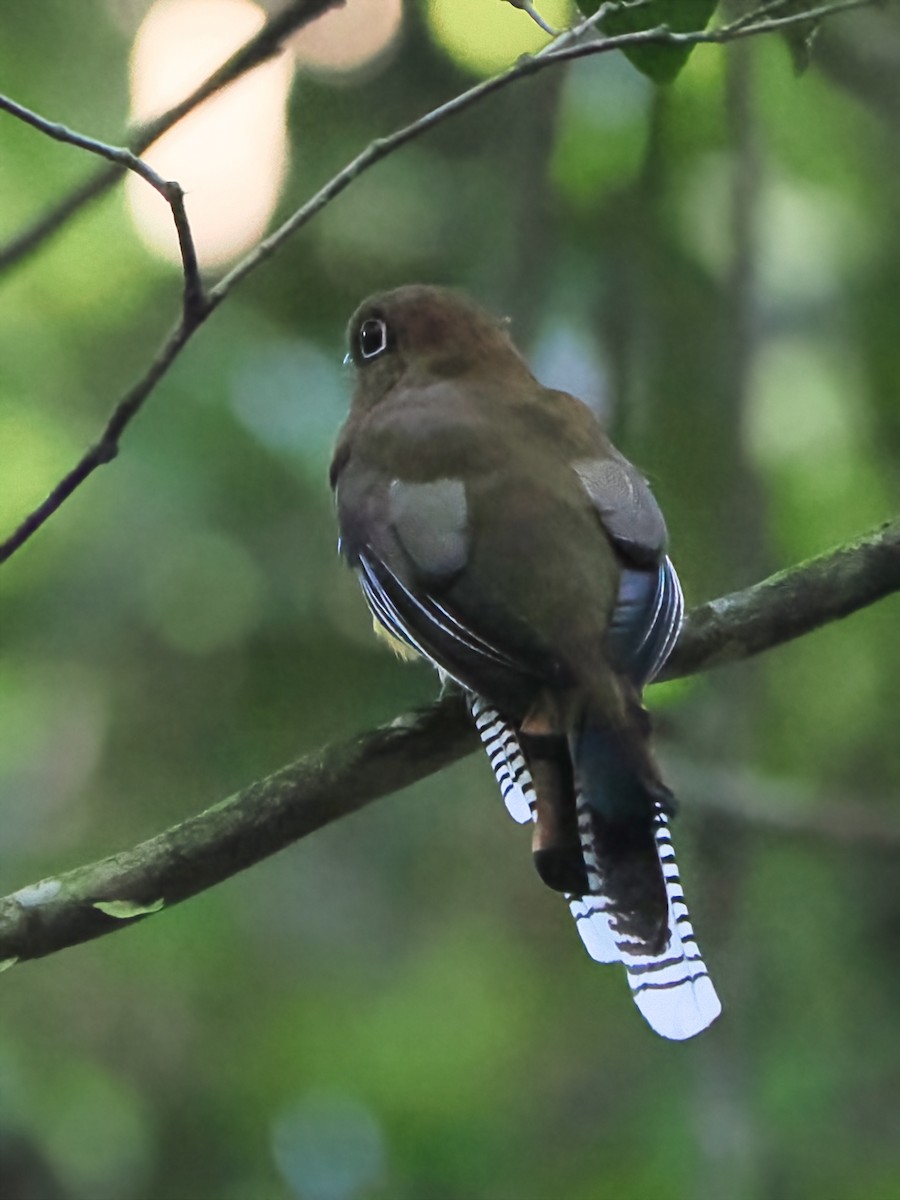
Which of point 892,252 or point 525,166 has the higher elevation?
point 525,166

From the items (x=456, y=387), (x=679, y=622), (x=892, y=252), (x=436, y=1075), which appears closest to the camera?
(x=679, y=622)

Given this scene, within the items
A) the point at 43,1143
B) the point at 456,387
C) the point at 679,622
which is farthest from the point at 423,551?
the point at 43,1143

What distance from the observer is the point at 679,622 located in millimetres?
1032

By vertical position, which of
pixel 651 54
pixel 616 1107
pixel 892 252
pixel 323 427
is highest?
pixel 651 54

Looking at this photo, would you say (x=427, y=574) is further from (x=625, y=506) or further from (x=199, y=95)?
(x=199, y=95)

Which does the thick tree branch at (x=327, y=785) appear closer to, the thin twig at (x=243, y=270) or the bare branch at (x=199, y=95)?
the thin twig at (x=243, y=270)

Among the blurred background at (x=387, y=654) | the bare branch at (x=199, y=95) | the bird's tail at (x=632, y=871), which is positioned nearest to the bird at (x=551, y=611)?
the bird's tail at (x=632, y=871)

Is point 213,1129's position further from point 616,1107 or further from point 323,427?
point 323,427

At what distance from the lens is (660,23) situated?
1.05m

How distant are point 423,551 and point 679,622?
18 centimetres

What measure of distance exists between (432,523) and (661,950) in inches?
13.5

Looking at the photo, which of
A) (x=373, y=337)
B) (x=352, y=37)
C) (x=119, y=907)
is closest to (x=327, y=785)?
(x=119, y=907)

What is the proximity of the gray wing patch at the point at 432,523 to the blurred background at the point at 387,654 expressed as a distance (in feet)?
0.70

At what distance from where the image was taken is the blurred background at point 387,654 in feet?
4.48
